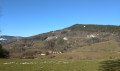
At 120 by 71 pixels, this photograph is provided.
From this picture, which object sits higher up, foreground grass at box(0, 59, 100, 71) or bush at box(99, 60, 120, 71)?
foreground grass at box(0, 59, 100, 71)

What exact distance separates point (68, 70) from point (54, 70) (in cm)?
146

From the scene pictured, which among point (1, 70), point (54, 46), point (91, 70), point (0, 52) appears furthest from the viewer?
point (54, 46)

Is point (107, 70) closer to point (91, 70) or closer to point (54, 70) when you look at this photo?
point (91, 70)

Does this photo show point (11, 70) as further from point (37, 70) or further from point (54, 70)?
point (54, 70)

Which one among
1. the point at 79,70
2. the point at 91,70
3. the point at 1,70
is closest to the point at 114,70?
the point at 91,70

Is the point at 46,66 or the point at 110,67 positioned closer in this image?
the point at 110,67

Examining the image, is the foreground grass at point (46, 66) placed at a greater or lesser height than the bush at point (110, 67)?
greater

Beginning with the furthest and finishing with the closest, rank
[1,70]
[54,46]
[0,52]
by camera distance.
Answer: [54,46], [0,52], [1,70]

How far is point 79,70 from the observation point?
1345cm

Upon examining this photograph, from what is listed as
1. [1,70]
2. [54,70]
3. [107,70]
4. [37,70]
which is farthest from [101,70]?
[1,70]

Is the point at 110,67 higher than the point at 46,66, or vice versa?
the point at 46,66

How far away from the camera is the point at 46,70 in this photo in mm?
13117

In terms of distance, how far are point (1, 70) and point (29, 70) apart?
2.73m

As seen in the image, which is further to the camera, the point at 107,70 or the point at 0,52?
the point at 0,52
